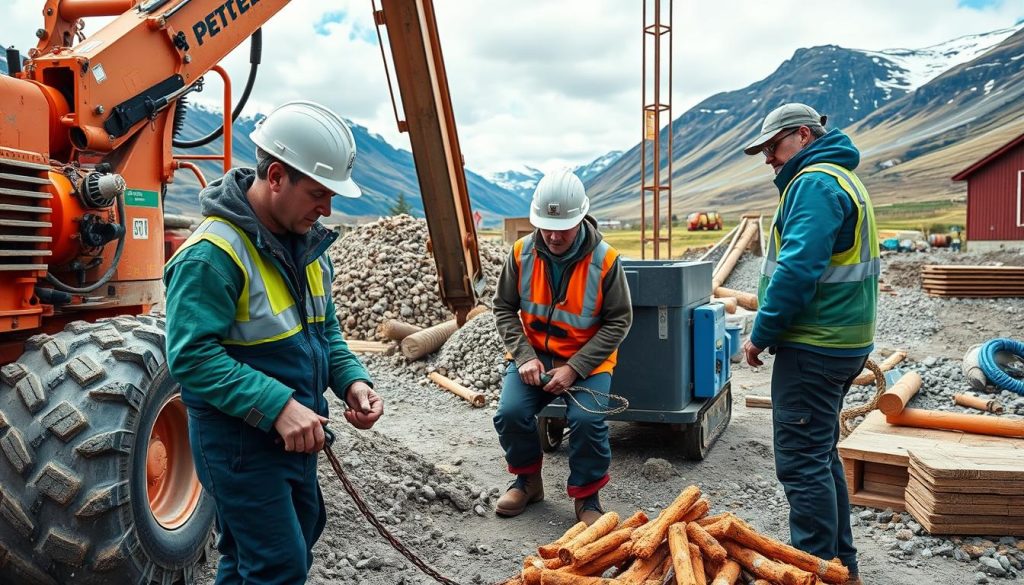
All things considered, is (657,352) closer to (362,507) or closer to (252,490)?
(362,507)

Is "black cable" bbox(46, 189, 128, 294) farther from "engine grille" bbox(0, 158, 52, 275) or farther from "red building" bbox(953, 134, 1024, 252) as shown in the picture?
"red building" bbox(953, 134, 1024, 252)

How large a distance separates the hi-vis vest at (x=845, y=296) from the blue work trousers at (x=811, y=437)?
9 cm

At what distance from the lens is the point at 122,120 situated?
4.04 meters

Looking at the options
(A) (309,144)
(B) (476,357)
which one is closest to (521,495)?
(A) (309,144)

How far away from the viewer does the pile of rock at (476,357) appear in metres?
8.68

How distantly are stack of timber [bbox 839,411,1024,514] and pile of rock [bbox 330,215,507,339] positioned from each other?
6033 millimetres

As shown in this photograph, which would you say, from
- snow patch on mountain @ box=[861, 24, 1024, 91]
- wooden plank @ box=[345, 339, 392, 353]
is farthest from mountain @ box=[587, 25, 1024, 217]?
wooden plank @ box=[345, 339, 392, 353]

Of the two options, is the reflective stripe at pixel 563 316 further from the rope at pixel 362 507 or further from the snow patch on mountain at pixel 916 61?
the snow patch on mountain at pixel 916 61

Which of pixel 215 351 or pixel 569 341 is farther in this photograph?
pixel 569 341

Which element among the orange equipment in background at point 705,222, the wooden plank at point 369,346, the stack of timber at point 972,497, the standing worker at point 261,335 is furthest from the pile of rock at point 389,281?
the orange equipment in background at point 705,222

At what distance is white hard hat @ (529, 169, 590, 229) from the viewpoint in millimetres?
4406

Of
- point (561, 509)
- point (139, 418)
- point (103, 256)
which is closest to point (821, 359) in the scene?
point (561, 509)

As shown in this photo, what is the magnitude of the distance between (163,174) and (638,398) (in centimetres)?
336

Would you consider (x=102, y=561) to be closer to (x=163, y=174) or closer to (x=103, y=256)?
(x=103, y=256)
